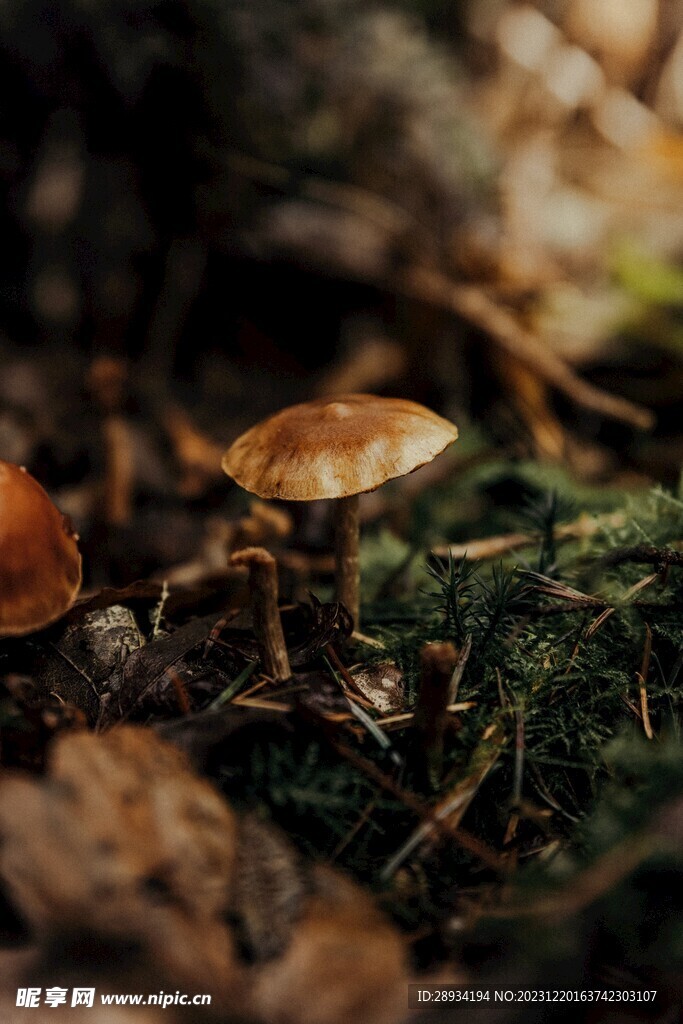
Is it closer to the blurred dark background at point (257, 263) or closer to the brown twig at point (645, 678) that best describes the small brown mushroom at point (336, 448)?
the brown twig at point (645, 678)

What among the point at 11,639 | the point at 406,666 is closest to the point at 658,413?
the point at 406,666

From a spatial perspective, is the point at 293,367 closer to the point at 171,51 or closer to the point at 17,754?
the point at 171,51

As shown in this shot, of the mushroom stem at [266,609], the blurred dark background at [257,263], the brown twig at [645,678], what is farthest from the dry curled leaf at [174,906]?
the blurred dark background at [257,263]

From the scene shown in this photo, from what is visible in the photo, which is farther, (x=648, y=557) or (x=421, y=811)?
(x=648, y=557)

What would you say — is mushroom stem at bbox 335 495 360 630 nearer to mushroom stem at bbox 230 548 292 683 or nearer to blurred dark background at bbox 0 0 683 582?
mushroom stem at bbox 230 548 292 683

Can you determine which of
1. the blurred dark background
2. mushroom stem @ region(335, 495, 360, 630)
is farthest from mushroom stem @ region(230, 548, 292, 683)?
the blurred dark background

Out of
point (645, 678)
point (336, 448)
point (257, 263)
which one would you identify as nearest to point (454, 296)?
point (257, 263)

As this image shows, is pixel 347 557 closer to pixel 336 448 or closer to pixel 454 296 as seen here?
pixel 336 448
